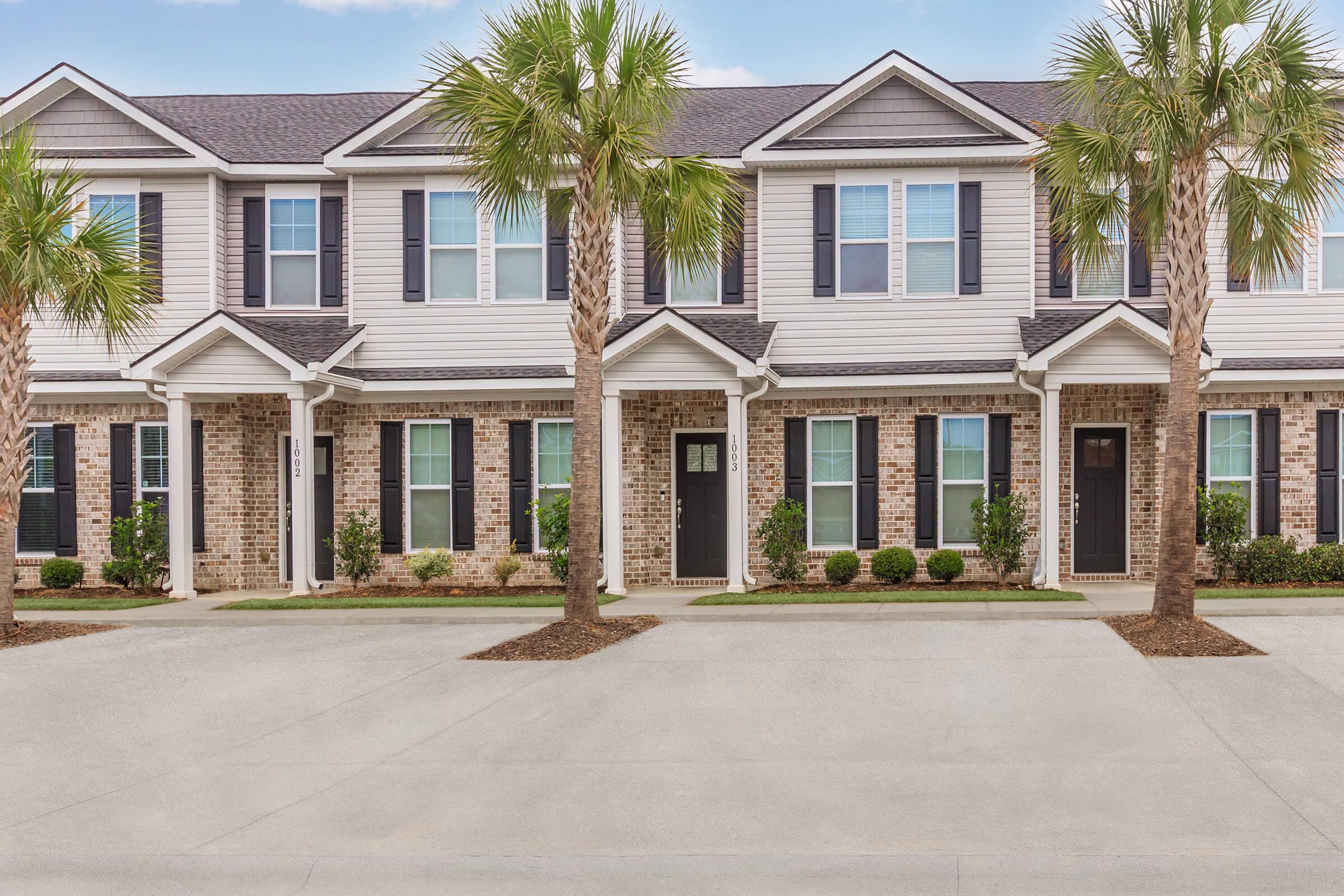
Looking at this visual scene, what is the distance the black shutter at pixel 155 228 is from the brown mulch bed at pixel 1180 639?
1433 cm

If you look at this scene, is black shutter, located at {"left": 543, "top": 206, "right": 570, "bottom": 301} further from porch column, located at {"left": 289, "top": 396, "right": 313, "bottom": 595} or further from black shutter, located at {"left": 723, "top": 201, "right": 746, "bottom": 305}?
porch column, located at {"left": 289, "top": 396, "right": 313, "bottom": 595}

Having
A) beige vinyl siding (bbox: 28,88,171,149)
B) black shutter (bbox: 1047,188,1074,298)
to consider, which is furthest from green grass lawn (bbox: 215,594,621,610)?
black shutter (bbox: 1047,188,1074,298)

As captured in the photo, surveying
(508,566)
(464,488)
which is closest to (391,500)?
(464,488)

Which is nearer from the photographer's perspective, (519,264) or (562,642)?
(562,642)

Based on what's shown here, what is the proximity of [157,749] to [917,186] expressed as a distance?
1265 centimetres

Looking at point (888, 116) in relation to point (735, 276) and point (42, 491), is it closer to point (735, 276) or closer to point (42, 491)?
point (735, 276)

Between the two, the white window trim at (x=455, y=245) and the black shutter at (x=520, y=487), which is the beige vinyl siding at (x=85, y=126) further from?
the black shutter at (x=520, y=487)

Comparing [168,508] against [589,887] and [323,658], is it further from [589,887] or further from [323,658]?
[589,887]


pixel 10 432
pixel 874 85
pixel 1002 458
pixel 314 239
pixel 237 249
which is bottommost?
pixel 1002 458

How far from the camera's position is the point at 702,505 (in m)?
17.5

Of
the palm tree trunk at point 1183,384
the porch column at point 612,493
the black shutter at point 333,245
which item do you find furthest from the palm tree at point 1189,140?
the black shutter at point 333,245

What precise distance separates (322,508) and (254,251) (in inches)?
163

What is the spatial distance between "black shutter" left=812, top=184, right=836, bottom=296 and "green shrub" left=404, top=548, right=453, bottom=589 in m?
7.00

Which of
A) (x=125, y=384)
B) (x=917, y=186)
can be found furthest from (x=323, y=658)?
(x=917, y=186)
